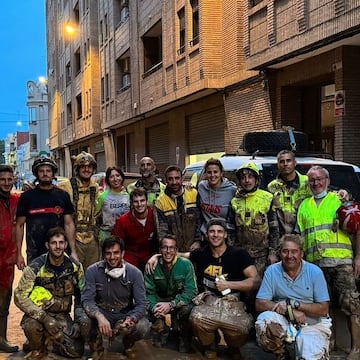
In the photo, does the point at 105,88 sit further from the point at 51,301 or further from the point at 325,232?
the point at 325,232

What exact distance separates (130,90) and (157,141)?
2.96m

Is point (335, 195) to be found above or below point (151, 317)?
above

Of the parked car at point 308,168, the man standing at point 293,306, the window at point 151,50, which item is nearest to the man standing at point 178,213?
the parked car at point 308,168

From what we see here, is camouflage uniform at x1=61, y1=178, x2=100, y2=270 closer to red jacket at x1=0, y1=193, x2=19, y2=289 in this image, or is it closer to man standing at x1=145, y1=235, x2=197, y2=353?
red jacket at x1=0, y1=193, x2=19, y2=289

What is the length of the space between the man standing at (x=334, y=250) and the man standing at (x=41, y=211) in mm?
2465

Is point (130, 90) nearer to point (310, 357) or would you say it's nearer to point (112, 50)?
point (112, 50)

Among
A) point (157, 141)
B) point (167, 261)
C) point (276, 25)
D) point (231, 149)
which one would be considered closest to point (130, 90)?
point (157, 141)

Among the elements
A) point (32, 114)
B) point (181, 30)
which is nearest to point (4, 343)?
point (181, 30)

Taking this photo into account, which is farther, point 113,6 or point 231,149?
point 113,6

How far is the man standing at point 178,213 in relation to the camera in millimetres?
6012

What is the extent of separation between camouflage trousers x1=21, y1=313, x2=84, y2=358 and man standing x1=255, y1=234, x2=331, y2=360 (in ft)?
5.74

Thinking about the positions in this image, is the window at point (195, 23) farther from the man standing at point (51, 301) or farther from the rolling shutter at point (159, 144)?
the man standing at point (51, 301)

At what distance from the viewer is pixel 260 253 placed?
5.66 metres

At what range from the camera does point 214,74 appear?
674 inches
